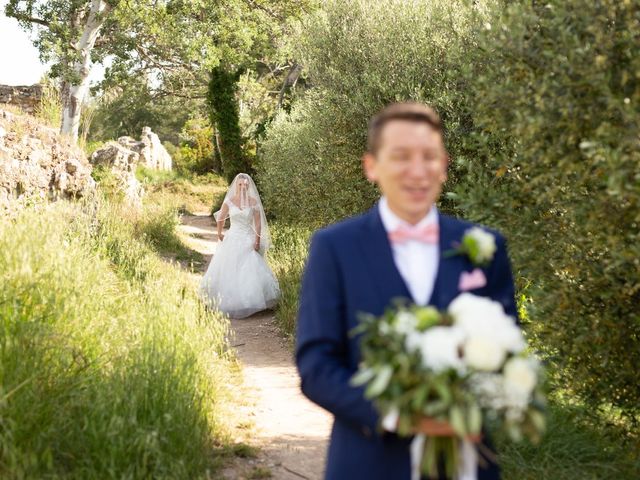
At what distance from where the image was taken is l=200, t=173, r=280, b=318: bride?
1306cm

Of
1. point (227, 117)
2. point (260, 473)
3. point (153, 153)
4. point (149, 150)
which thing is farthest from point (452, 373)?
point (153, 153)

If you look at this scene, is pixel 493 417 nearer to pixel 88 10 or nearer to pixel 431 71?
pixel 431 71

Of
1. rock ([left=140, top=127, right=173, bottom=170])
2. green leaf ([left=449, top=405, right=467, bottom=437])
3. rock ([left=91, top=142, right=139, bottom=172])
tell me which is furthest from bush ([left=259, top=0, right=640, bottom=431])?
rock ([left=140, top=127, right=173, bottom=170])

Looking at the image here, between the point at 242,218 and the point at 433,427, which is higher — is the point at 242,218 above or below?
Answer: above

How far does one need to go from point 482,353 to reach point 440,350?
0.41ft

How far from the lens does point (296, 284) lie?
13336 mm

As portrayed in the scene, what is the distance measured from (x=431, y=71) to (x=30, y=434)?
7.44 meters

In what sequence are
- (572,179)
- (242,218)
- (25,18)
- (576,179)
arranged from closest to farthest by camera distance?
(576,179), (572,179), (242,218), (25,18)

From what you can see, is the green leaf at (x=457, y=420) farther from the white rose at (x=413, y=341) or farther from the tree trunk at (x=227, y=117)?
the tree trunk at (x=227, y=117)

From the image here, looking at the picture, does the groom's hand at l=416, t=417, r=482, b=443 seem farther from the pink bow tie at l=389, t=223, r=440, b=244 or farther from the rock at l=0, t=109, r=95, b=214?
the rock at l=0, t=109, r=95, b=214

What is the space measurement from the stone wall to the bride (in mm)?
12907

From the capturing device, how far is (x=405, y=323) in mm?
2158

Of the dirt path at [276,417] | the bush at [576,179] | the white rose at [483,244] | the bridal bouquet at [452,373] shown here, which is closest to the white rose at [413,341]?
the bridal bouquet at [452,373]

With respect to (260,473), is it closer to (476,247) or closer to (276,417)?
(276,417)
